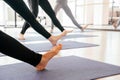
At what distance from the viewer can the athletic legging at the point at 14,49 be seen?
97 centimetres

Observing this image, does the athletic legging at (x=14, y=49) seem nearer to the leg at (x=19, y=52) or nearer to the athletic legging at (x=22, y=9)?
the leg at (x=19, y=52)

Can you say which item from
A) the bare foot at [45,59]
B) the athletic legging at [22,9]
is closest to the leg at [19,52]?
the bare foot at [45,59]

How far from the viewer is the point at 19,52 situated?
1041 millimetres

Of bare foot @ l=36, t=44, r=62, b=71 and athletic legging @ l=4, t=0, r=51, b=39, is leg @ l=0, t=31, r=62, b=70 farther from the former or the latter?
athletic legging @ l=4, t=0, r=51, b=39

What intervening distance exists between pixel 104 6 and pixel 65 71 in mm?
6553

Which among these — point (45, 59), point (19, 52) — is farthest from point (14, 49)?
point (45, 59)

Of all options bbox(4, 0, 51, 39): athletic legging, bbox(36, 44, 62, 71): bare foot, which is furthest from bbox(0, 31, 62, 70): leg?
bbox(4, 0, 51, 39): athletic legging

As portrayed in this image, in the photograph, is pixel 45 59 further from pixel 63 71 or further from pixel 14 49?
pixel 14 49

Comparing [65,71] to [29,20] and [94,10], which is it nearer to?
[29,20]

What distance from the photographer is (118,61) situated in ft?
4.98

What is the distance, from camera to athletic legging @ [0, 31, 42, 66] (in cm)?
97

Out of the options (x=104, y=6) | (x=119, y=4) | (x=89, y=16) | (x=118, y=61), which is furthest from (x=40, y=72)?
(x=119, y=4)

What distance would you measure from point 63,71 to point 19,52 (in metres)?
0.30

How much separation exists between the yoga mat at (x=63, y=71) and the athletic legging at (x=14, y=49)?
94mm
